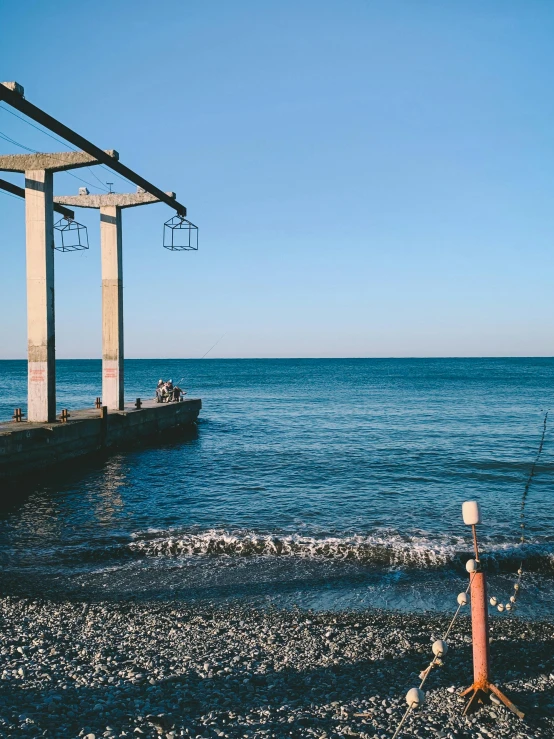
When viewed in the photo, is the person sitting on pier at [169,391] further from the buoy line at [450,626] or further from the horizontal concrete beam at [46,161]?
the buoy line at [450,626]

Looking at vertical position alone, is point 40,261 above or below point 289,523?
above

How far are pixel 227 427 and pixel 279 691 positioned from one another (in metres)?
29.3

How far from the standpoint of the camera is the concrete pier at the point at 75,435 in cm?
1781

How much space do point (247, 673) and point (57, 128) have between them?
17506mm

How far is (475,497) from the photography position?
16891mm

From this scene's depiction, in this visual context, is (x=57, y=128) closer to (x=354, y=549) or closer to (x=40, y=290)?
(x=40, y=290)

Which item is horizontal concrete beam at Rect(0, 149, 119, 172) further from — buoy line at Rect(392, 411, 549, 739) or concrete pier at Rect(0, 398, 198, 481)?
buoy line at Rect(392, 411, 549, 739)

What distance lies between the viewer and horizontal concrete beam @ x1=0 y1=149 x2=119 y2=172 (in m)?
20.1

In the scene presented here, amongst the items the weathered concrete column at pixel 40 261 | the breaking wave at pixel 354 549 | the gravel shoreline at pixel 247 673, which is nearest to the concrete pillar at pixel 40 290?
the weathered concrete column at pixel 40 261

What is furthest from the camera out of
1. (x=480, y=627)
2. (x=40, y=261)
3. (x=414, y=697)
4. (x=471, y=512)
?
(x=40, y=261)

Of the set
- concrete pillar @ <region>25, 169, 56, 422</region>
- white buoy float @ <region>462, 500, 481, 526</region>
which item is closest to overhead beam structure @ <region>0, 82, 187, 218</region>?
concrete pillar @ <region>25, 169, 56, 422</region>

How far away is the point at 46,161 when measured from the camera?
65.9 ft

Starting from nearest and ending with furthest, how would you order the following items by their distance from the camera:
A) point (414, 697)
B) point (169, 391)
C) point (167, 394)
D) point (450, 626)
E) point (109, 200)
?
1. point (414, 697)
2. point (450, 626)
3. point (109, 200)
4. point (167, 394)
5. point (169, 391)

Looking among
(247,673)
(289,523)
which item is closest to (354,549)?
(289,523)
